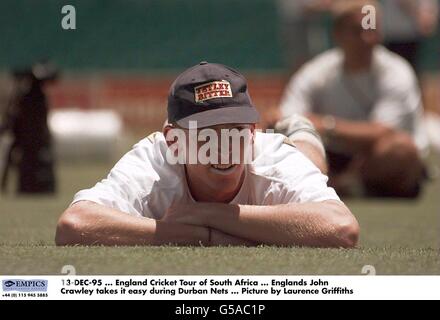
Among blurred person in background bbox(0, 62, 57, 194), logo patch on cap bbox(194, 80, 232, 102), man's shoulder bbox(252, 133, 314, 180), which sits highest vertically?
logo patch on cap bbox(194, 80, 232, 102)

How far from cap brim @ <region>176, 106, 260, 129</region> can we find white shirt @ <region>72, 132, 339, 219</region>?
22 cm

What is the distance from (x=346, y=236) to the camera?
2.59 meters

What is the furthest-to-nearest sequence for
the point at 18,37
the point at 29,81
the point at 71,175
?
the point at 18,37, the point at 71,175, the point at 29,81

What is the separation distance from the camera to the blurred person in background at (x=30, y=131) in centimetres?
517

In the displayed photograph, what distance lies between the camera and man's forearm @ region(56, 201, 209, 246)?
8.44ft

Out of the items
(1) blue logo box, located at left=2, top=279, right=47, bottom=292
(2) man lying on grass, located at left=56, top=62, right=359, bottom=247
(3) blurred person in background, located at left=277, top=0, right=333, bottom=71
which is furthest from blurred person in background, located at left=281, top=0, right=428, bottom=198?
(1) blue logo box, located at left=2, top=279, right=47, bottom=292

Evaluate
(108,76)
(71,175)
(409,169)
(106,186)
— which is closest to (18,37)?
(108,76)

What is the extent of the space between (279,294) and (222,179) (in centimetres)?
47

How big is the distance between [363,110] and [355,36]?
0.42 m

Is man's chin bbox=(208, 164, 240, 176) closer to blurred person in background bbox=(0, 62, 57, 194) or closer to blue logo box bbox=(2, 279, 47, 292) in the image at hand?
blue logo box bbox=(2, 279, 47, 292)

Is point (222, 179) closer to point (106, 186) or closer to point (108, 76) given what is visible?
point (106, 186)

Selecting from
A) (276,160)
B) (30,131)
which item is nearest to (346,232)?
(276,160)

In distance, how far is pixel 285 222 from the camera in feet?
8.39

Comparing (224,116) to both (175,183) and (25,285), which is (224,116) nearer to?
(175,183)
